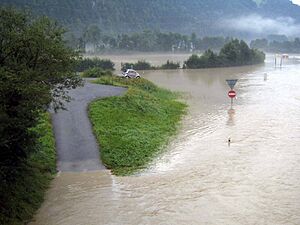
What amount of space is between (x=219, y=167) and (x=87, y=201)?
23.3 ft

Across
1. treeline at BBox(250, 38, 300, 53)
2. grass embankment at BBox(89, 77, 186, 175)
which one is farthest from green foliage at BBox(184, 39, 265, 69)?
treeline at BBox(250, 38, 300, 53)

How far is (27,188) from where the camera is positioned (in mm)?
16047

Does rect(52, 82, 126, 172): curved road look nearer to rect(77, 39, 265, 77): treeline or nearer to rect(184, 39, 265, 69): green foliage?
rect(77, 39, 265, 77): treeline

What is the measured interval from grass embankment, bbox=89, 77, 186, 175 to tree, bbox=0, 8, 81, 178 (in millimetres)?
4900

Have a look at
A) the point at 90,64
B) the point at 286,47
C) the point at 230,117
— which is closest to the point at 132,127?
the point at 230,117

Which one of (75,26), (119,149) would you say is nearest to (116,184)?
(119,149)

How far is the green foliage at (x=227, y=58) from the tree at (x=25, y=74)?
6646cm

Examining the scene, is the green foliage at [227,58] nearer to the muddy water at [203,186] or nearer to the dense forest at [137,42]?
the dense forest at [137,42]

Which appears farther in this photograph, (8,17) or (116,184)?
(116,184)

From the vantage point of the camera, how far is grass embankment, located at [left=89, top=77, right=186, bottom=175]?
2105 cm

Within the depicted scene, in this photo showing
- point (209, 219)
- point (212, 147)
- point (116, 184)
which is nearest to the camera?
point (209, 219)

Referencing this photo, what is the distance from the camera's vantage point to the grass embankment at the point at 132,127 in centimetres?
2105

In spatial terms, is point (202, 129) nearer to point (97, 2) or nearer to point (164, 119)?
point (164, 119)

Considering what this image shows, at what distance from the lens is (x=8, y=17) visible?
16.2 m
